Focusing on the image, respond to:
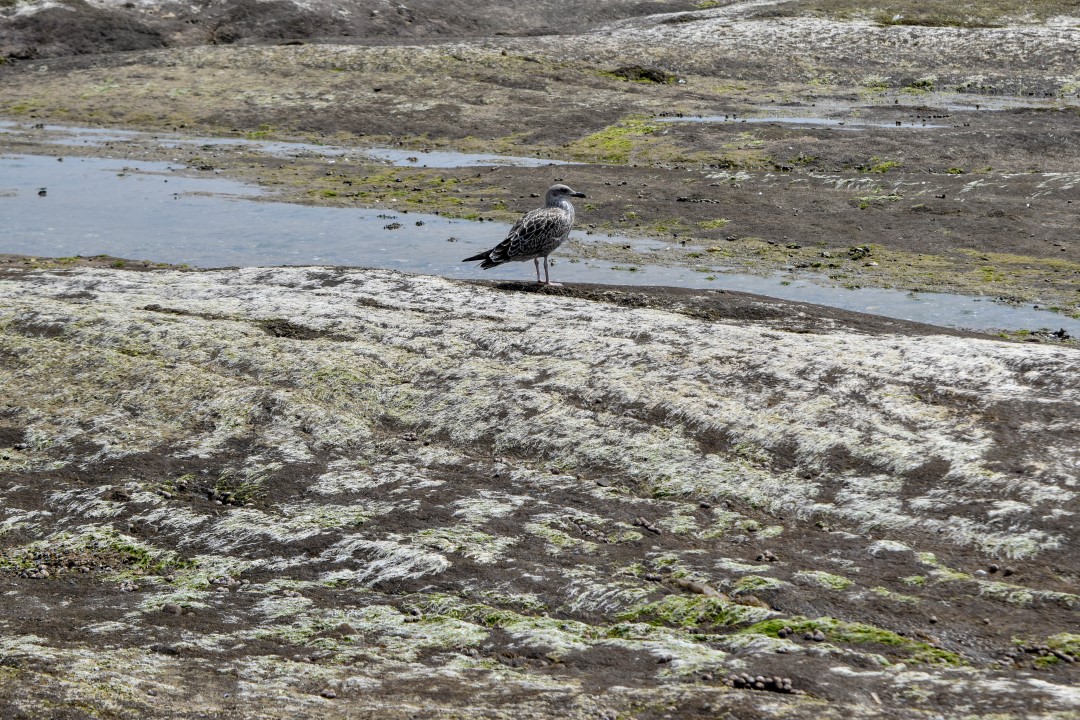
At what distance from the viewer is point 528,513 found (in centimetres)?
1728

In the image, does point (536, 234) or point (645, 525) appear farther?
point (536, 234)

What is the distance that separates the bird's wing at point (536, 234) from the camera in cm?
2909

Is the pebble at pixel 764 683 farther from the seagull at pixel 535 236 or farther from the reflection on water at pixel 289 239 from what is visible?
the reflection on water at pixel 289 239

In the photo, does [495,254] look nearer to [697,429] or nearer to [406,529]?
[697,429]

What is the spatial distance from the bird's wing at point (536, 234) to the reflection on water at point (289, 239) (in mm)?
6397

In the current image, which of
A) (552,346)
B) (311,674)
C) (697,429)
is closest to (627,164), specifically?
(552,346)

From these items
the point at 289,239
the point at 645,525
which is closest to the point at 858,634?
the point at 645,525

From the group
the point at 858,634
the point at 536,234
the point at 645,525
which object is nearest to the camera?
the point at 858,634

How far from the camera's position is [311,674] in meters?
12.3

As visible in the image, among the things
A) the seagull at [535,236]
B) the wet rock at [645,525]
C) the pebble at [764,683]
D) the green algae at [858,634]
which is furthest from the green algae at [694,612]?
the seagull at [535,236]

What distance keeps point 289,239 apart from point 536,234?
645 inches

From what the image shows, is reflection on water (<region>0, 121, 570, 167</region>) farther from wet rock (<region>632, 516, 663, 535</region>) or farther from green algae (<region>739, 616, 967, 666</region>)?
green algae (<region>739, 616, 967, 666</region>)

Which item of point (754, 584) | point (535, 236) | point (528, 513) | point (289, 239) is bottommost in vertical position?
point (754, 584)

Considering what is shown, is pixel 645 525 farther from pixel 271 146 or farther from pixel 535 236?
pixel 271 146
